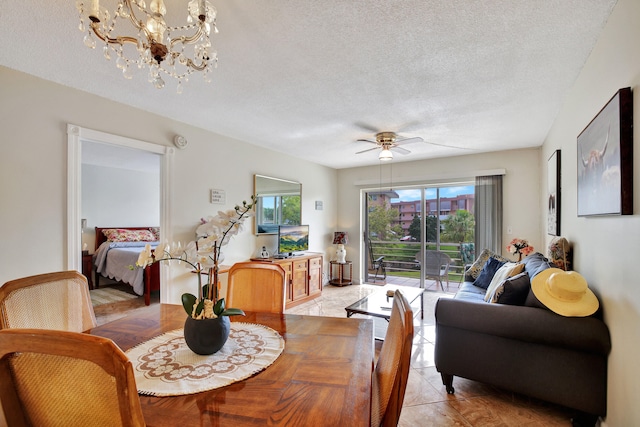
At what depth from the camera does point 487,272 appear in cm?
350

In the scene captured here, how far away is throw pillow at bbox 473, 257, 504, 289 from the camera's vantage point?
3.44m

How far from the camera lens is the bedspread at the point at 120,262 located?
4297mm

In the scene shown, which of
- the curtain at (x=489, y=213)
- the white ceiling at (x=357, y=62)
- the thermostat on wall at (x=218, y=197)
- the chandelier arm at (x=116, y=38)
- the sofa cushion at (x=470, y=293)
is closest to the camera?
the chandelier arm at (x=116, y=38)

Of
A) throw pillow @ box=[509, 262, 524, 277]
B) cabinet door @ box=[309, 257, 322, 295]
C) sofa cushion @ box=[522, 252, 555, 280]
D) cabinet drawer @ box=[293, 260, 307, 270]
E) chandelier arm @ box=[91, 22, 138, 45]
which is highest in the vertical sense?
chandelier arm @ box=[91, 22, 138, 45]

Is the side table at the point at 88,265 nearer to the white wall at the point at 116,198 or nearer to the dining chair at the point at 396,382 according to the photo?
the white wall at the point at 116,198

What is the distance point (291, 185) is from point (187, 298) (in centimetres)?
388

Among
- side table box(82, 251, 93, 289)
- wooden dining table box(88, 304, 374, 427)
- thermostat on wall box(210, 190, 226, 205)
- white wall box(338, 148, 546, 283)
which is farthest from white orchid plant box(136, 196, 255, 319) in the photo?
side table box(82, 251, 93, 289)

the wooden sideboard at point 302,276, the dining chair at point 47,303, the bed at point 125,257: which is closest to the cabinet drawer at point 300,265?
the wooden sideboard at point 302,276

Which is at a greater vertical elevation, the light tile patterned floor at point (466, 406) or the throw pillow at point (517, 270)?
the throw pillow at point (517, 270)

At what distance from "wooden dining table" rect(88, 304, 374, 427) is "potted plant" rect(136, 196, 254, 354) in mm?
240

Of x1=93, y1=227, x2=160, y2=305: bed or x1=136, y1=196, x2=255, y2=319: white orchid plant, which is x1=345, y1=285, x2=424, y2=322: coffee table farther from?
x1=93, y1=227, x2=160, y2=305: bed

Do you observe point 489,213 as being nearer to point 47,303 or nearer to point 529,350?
point 529,350

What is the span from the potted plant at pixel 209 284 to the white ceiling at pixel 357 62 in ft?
3.79

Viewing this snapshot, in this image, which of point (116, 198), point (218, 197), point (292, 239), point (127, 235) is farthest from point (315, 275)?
point (116, 198)
